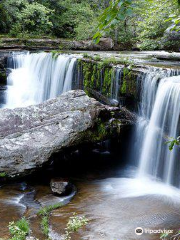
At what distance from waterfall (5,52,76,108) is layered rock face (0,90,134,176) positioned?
3.51 m

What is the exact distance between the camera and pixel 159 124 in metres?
7.74

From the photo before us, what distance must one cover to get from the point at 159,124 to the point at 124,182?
77.5 inches

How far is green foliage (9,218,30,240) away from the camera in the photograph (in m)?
4.48

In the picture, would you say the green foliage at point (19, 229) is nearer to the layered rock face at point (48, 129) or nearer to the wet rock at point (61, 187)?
the wet rock at point (61, 187)

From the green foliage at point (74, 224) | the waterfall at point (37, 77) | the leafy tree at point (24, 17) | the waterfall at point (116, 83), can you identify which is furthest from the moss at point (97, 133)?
the leafy tree at point (24, 17)

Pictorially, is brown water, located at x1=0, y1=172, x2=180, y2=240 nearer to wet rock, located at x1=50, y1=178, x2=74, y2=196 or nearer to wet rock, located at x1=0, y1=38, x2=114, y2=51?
wet rock, located at x1=50, y1=178, x2=74, y2=196

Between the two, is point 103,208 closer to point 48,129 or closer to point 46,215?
point 46,215

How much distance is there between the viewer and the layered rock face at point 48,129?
6.90 metres

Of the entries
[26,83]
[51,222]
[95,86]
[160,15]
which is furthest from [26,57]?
[51,222]


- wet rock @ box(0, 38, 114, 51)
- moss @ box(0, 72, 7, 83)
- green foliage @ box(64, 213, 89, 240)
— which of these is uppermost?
wet rock @ box(0, 38, 114, 51)

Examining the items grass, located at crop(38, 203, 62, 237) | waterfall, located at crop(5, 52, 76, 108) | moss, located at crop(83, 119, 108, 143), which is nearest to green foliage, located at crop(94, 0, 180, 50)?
waterfall, located at crop(5, 52, 76, 108)

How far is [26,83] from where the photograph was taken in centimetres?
1310

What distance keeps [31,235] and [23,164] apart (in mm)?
2501

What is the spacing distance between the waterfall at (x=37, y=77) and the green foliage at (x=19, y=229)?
286 inches
